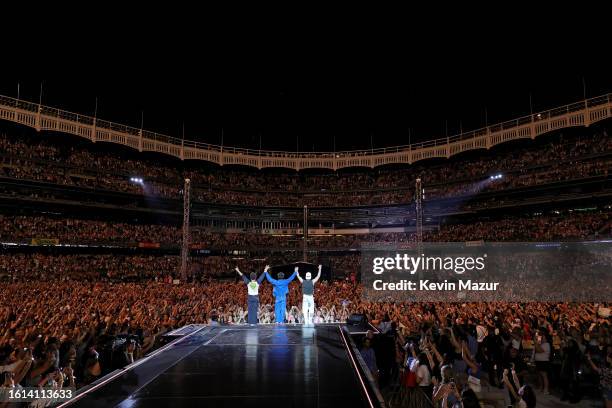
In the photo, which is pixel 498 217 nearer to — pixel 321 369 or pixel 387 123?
pixel 387 123

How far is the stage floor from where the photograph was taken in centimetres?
527

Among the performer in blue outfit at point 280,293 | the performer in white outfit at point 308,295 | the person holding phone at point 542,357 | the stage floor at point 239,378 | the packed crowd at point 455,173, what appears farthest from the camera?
the packed crowd at point 455,173

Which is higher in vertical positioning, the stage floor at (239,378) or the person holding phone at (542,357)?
the stage floor at (239,378)

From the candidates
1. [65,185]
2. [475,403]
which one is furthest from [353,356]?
[65,185]

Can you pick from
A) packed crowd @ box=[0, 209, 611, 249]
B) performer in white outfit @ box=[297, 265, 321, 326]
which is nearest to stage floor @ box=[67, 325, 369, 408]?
performer in white outfit @ box=[297, 265, 321, 326]

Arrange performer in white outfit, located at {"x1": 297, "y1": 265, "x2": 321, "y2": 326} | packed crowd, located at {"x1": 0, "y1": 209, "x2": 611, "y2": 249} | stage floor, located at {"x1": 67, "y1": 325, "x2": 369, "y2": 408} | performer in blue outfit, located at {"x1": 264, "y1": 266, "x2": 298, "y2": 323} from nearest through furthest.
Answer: stage floor, located at {"x1": 67, "y1": 325, "x2": 369, "y2": 408} → performer in white outfit, located at {"x1": 297, "y1": 265, "x2": 321, "y2": 326} → performer in blue outfit, located at {"x1": 264, "y1": 266, "x2": 298, "y2": 323} → packed crowd, located at {"x1": 0, "y1": 209, "x2": 611, "y2": 249}

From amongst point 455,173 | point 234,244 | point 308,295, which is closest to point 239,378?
point 308,295

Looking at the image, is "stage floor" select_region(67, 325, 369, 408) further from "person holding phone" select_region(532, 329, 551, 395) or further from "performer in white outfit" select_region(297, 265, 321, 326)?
"performer in white outfit" select_region(297, 265, 321, 326)

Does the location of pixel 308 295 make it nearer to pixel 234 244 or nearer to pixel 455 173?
pixel 234 244

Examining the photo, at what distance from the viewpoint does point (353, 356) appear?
25.9ft

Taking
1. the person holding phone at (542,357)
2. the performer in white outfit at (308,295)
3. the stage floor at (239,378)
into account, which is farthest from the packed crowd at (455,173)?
the stage floor at (239,378)

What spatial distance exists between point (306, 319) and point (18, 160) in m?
36.0

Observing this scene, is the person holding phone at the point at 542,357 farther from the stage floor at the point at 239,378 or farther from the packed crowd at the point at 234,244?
the packed crowd at the point at 234,244

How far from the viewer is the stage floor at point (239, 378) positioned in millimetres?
5273
